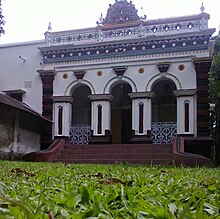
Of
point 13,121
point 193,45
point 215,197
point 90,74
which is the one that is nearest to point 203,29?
point 193,45

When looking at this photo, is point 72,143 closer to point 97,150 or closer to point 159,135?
point 97,150

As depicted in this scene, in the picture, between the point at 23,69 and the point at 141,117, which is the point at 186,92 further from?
the point at 23,69

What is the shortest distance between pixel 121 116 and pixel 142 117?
3.20 meters

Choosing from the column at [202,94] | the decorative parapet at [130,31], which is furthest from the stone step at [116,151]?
the decorative parapet at [130,31]

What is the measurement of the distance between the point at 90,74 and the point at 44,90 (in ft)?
6.63

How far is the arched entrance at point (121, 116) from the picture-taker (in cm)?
1727

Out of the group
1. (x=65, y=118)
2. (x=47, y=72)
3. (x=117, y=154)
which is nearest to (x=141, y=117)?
(x=117, y=154)

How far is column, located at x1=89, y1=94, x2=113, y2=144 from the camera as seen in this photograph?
1459cm

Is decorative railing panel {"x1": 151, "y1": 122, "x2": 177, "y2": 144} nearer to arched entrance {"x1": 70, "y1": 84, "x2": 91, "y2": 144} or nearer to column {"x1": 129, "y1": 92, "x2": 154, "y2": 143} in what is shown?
column {"x1": 129, "y1": 92, "x2": 154, "y2": 143}

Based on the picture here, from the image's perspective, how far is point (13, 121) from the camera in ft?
44.1

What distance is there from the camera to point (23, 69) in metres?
16.2

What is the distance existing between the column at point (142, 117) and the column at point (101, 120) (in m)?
1.01

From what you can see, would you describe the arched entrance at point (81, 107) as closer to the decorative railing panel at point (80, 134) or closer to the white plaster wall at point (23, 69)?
the decorative railing panel at point (80, 134)

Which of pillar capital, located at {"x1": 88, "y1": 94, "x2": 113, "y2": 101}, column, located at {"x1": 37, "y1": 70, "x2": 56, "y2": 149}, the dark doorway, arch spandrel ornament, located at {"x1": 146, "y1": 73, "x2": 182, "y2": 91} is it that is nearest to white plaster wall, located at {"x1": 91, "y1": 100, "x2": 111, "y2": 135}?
pillar capital, located at {"x1": 88, "y1": 94, "x2": 113, "y2": 101}
